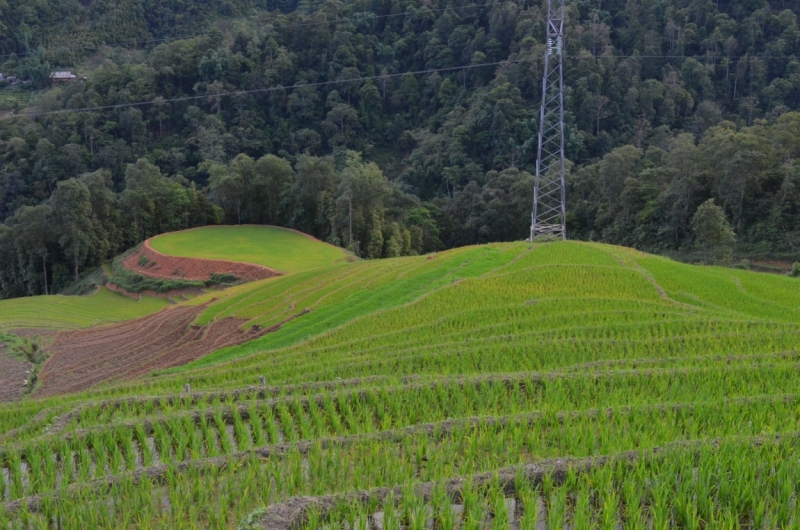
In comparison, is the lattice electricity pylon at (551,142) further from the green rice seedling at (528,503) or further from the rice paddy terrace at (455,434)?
the green rice seedling at (528,503)

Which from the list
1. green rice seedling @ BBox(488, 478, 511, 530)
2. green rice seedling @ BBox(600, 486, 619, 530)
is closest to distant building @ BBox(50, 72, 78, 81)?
green rice seedling @ BBox(488, 478, 511, 530)

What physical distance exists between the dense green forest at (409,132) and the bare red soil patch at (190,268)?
333 inches

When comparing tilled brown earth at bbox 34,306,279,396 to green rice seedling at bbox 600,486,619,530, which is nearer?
green rice seedling at bbox 600,486,619,530

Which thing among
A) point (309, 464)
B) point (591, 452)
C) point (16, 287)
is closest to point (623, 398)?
point (591, 452)

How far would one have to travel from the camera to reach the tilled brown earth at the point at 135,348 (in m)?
14.9

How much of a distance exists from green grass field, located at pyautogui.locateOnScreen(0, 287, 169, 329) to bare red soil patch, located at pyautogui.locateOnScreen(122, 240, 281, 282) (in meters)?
1.70

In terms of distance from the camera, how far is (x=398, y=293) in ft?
51.5

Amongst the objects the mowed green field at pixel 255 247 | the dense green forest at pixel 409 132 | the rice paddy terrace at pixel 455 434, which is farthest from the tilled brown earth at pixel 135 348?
the dense green forest at pixel 409 132

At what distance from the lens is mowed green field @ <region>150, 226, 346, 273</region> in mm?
32344

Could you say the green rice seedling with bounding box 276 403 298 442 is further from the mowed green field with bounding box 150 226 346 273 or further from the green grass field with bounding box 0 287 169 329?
the mowed green field with bounding box 150 226 346 273

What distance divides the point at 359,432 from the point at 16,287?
46630 millimetres

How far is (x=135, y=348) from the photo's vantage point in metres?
17.3

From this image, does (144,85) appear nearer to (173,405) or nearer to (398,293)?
(398,293)

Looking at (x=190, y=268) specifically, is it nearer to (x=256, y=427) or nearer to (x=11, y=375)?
(x=11, y=375)
